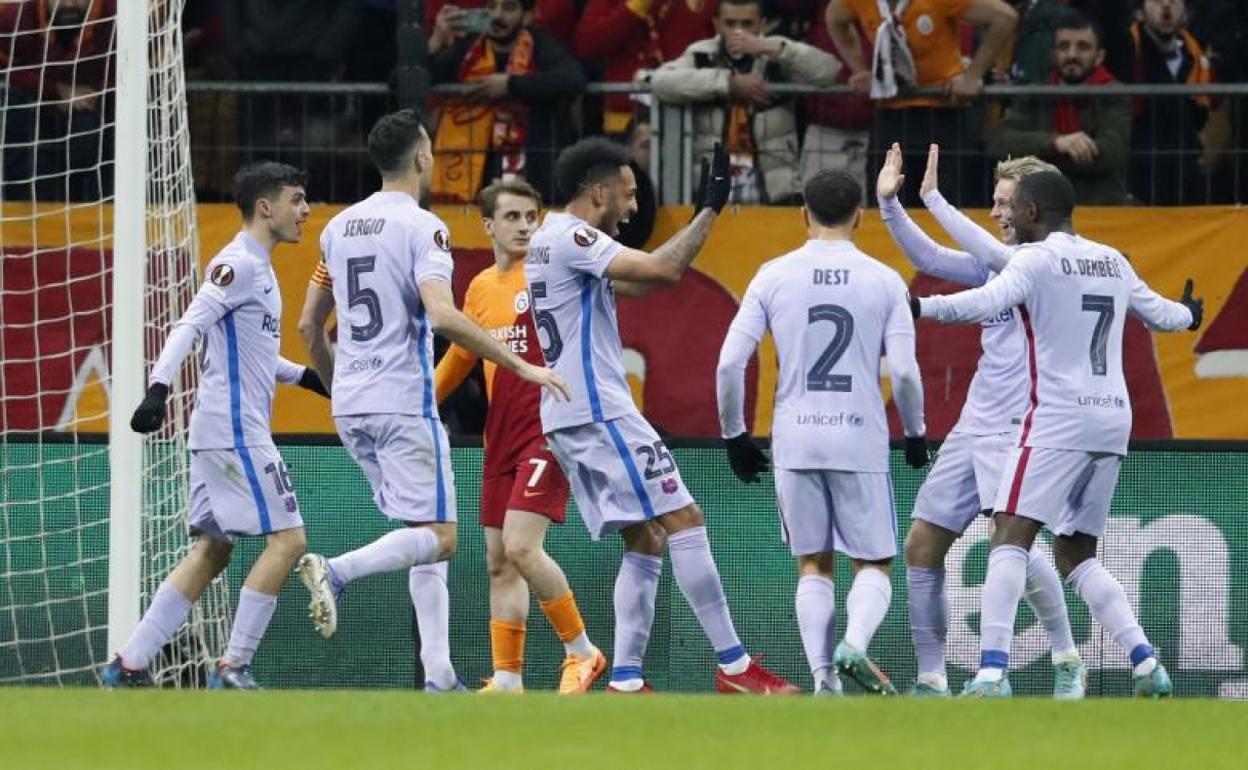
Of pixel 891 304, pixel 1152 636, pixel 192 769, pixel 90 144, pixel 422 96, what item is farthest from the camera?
pixel 90 144

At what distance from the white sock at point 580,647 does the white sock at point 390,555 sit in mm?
1022

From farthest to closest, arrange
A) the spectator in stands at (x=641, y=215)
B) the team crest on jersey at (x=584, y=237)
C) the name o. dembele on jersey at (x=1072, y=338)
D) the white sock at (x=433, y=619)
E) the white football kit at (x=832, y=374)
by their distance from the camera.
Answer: the spectator in stands at (x=641, y=215) < the white sock at (x=433, y=619) < the team crest on jersey at (x=584, y=237) < the white football kit at (x=832, y=374) < the name o. dembele on jersey at (x=1072, y=338)

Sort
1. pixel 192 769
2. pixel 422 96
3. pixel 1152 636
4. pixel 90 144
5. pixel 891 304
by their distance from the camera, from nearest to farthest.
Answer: pixel 192 769
pixel 891 304
pixel 1152 636
pixel 422 96
pixel 90 144

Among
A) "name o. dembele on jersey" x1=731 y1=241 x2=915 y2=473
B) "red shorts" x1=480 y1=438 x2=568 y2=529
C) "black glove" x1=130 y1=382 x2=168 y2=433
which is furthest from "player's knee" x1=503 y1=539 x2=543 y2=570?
"black glove" x1=130 y1=382 x2=168 y2=433

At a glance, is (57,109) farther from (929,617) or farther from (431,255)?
(929,617)

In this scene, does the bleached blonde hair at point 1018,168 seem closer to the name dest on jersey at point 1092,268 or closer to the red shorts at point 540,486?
the name dest on jersey at point 1092,268

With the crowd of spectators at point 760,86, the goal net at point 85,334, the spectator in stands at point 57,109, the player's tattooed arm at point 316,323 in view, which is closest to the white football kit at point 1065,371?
the player's tattooed arm at point 316,323

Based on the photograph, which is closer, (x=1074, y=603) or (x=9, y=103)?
(x=1074, y=603)

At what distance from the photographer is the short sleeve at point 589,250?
10.5 metres

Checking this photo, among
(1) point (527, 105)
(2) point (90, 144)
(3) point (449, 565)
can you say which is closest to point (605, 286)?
(3) point (449, 565)

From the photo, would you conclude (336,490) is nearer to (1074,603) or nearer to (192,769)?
(1074,603)

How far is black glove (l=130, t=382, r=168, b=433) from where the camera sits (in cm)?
982

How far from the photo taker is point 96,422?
13.7m

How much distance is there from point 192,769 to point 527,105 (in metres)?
7.04
